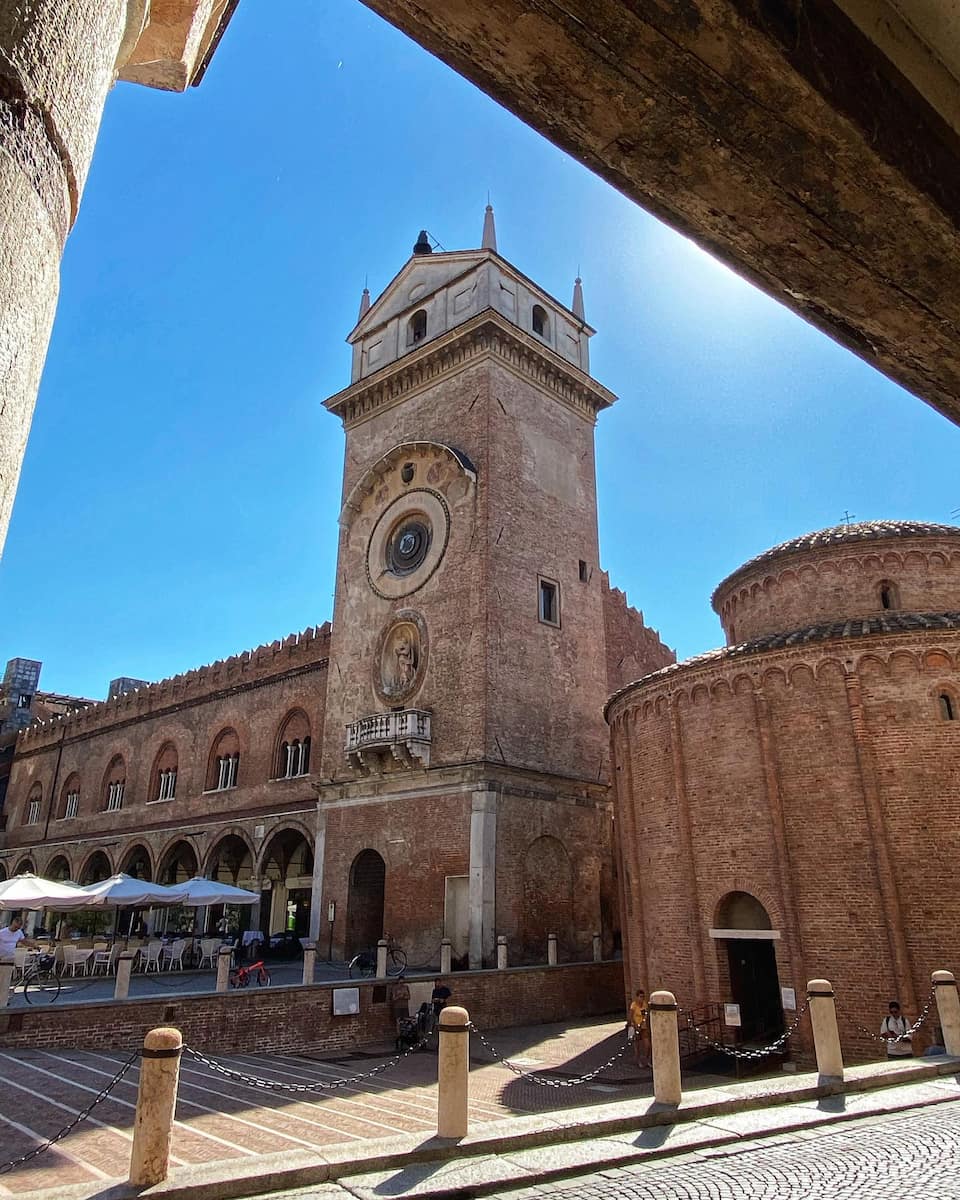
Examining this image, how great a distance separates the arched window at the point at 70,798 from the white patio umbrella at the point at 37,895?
21909 mm

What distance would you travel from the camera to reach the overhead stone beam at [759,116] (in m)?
1.72

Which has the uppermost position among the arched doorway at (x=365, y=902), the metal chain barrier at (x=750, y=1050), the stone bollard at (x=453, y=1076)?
the arched doorway at (x=365, y=902)

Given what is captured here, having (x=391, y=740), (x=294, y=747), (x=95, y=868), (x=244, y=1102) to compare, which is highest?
(x=294, y=747)

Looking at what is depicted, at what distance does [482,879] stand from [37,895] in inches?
384

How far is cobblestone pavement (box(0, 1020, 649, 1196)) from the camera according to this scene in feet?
25.8

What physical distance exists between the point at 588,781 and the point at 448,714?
4459 mm

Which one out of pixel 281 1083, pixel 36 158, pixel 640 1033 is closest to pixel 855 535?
pixel 640 1033

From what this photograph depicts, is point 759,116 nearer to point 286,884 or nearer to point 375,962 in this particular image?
point 375,962

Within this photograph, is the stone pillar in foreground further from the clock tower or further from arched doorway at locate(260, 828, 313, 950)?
arched doorway at locate(260, 828, 313, 950)

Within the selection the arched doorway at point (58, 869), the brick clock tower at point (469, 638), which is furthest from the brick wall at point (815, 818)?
the arched doorway at point (58, 869)

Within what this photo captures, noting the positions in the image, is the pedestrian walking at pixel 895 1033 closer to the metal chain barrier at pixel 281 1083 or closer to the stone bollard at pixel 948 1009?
the stone bollard at pixel 948 1009

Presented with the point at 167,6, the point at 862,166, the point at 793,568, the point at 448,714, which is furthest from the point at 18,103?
the point at 448,714

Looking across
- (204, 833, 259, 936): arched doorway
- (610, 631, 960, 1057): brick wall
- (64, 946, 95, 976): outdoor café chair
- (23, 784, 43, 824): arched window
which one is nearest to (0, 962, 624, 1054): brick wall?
(610, 631, 960, 1057): brick wall

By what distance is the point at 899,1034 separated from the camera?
12.0m
